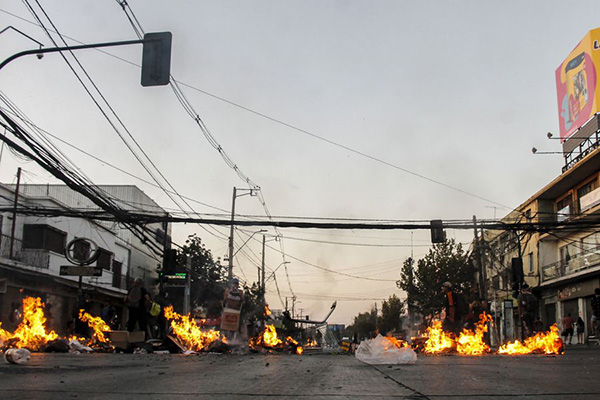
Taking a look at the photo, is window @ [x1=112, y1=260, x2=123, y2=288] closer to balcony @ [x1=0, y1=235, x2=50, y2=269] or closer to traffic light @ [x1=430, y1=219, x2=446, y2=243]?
balcony @ [x1=0, y1=235, x2=50, y2=269]

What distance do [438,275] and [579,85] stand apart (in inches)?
666

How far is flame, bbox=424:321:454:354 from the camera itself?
16.5 meters

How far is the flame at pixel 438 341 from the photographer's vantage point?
54.1ft

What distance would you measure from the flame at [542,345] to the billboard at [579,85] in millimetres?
21281

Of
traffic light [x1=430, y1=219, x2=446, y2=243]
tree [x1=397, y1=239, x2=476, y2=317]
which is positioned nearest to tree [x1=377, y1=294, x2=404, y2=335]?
tree [x1=397, y1=239, x2=476, y2=317]

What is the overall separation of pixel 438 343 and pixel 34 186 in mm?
35391

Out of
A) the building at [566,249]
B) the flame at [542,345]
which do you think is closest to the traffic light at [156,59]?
the flame at [542,345]

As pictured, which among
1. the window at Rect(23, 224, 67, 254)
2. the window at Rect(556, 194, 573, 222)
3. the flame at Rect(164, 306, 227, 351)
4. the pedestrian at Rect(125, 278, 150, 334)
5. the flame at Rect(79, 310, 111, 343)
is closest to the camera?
the pedestrian at Rect(125, 278, 150, 334)

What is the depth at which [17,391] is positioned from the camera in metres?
4.83

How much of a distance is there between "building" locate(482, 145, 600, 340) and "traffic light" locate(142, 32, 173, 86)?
22.3 meters

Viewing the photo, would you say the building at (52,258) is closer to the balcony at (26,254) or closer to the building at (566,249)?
the balcony at (26,254)

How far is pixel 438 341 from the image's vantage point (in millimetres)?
16766

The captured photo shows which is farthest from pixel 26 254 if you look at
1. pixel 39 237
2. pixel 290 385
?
pixel 290 385

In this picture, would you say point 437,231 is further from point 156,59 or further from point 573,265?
point 573,265
